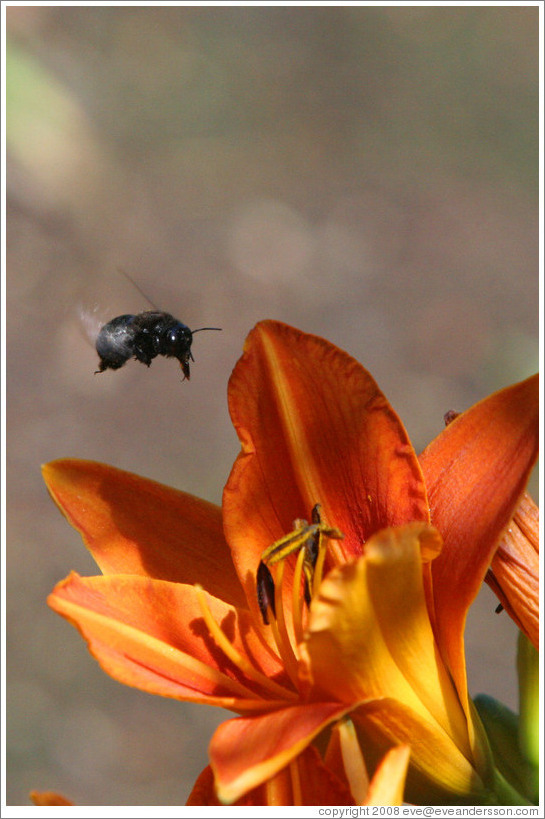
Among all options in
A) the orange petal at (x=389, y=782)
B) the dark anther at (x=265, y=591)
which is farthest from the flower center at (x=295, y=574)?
the orange petal at (x=389, y=782)

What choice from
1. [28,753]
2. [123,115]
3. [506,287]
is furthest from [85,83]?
[28,753]

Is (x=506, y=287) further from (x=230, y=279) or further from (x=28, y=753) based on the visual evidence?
(x=28, y=753)

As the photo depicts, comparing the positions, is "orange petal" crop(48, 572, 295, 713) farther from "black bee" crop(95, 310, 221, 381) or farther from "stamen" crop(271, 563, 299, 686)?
"black bee" crop(95, 310, 221, 381)

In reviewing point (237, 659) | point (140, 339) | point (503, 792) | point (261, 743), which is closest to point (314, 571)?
point (237, 659)

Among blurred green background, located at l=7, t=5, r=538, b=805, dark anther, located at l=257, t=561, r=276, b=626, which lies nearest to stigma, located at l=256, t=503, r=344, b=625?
dark anther, located at l=257, t=561, r=276, b=626

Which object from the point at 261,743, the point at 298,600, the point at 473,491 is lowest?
the point at 261,743

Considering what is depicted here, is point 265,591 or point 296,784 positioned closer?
point 296,784

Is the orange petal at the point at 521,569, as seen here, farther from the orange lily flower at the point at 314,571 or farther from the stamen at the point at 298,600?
the stamen at the point at 298,600

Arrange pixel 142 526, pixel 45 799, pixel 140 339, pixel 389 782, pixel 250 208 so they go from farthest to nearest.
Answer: pixel 250 208, pixel 140 339, pixel 142 526, pixel 45 799, pixel 389 782

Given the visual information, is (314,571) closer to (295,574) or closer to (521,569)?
(295,574)
